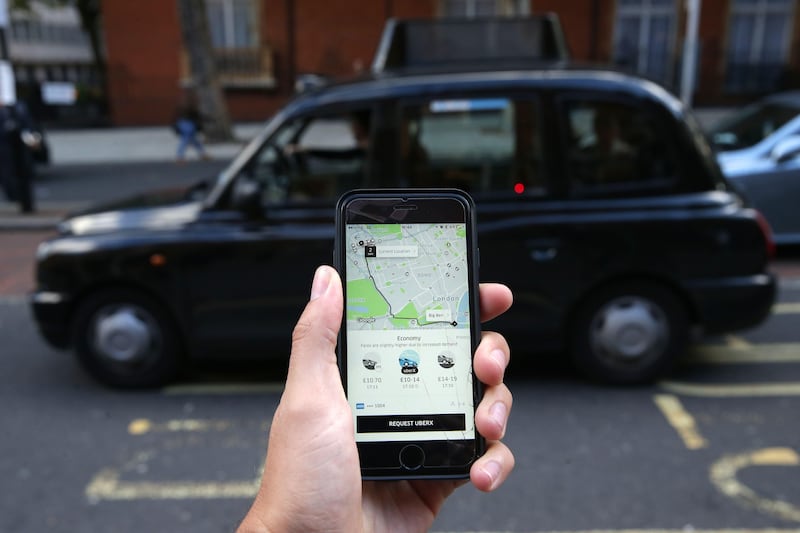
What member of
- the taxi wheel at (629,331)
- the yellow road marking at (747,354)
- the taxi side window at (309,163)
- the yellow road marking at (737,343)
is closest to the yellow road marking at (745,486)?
the taxi wheel at (629,331)

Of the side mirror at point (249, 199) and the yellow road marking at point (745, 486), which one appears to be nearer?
the yellow road marking at point (745, 486)

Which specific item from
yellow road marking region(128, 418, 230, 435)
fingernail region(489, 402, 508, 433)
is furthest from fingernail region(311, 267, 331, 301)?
yellow road marking region(128, 418, 230, 435)

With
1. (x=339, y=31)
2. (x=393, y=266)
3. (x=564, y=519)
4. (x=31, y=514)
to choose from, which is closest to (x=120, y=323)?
(x=31, y=514)

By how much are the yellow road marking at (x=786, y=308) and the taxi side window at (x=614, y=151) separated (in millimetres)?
2456

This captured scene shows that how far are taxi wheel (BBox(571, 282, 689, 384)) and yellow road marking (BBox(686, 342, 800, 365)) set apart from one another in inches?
24.3

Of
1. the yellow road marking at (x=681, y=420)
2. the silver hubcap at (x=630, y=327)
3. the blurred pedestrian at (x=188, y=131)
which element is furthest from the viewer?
the blurred pedestrian at (x=188, y=131)

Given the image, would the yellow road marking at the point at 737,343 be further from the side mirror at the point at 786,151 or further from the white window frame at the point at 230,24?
the white window frame at the point at 230,24

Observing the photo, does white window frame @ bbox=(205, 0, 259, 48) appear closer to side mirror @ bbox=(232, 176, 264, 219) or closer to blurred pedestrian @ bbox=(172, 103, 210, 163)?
blurred pedestrian @ bbox=(172, 103, 210, 163)

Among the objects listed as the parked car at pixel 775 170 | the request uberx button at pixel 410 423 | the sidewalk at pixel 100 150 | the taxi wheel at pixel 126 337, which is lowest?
the sidewalk at pixel 100 150

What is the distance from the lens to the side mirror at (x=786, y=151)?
23.8ft

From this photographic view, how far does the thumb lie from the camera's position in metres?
1.43

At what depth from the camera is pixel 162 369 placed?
15.2 feet

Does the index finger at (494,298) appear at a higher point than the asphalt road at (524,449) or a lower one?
higher

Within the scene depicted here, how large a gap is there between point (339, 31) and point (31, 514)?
752 inches
